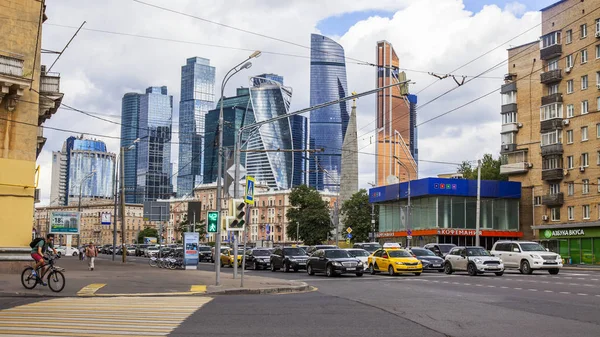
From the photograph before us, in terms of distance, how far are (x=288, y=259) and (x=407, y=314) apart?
27.0 meters

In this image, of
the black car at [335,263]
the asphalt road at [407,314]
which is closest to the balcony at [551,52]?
the black car at [335,263]

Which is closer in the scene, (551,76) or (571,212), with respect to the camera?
(571,212)

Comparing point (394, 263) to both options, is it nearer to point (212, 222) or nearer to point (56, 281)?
point (212, 222)

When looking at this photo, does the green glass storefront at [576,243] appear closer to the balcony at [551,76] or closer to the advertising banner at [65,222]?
the balcony at [551,76]

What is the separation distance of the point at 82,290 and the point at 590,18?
5579cm

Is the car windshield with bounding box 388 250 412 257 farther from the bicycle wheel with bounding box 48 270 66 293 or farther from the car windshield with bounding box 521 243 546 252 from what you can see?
the bicycle wheel with bounding box 48 270 66 293

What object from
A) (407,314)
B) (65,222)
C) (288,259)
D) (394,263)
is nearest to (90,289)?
(407,314)

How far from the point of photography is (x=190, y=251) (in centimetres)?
4153

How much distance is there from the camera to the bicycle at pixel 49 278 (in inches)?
777

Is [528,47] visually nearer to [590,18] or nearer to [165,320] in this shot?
[590,18]

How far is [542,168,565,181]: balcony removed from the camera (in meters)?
65.9

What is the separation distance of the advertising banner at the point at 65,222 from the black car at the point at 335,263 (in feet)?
65.6

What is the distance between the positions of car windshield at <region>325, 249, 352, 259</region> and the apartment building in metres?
30.5

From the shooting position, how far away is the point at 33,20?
2825 centimetres
